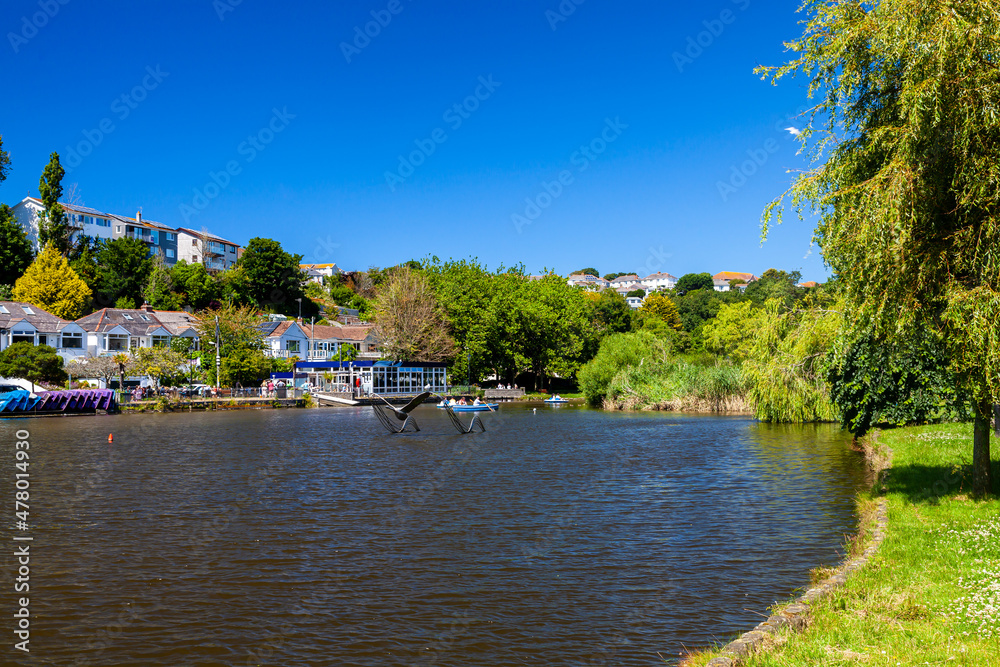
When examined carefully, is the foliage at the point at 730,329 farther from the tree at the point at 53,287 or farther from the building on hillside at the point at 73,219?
the building on hillside at the point at 73,219

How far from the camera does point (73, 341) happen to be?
76688 mm

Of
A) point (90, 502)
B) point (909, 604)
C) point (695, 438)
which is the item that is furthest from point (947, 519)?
point (695, 438)

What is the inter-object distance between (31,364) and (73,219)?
55676 millimetres

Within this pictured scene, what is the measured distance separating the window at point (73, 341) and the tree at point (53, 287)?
7.14 metres

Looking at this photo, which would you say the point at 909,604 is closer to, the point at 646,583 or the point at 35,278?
the point at 646,583

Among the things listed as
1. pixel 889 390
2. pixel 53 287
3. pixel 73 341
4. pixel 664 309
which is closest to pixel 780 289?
pixel 664 309

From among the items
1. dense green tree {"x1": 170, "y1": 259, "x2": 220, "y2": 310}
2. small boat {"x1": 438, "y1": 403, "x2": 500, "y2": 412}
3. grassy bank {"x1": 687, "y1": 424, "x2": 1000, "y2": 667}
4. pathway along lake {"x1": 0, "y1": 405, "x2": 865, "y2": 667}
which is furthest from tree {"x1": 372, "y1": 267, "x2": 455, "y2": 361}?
grassy bank {"x1": 687, "y1": 424, "x2": 1000, "y2": 667}

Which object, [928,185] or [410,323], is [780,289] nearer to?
[410,323]

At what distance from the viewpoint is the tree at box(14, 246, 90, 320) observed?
8269 cm

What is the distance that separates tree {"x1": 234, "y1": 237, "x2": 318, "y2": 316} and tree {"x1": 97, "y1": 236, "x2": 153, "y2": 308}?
14.6 metres

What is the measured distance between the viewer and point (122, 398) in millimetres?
59406

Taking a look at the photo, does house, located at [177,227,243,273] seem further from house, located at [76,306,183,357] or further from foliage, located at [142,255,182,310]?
house, located at [76,306,183,357]

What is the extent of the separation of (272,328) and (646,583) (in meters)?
88.8

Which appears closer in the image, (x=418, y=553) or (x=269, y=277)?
(x=418, y=553)
